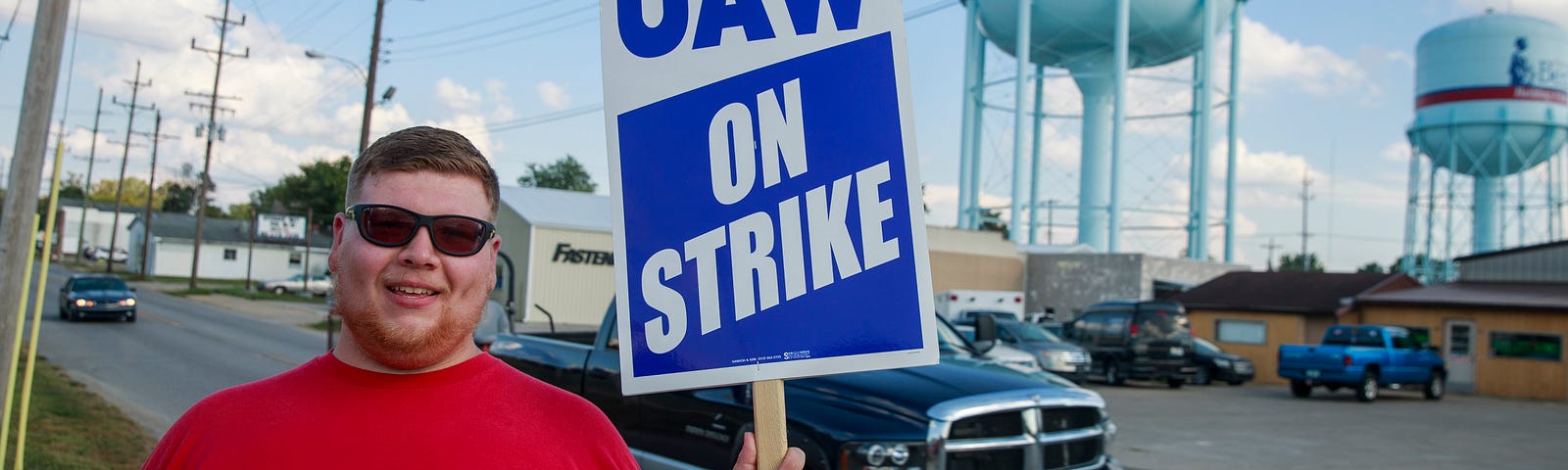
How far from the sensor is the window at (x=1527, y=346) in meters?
24.7

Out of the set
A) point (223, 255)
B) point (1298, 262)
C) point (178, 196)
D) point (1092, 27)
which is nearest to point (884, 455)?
point (1092, 27)

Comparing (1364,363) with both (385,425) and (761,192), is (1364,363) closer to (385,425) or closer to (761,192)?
(761,192)

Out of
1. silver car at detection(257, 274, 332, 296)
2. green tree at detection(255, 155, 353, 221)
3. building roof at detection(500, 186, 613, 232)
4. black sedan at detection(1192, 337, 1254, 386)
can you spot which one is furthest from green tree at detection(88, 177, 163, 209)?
black sedan at detection(1192, 337, 1254, 386)

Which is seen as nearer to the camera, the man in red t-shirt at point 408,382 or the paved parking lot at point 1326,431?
the man in red t-shirt at point 408,382

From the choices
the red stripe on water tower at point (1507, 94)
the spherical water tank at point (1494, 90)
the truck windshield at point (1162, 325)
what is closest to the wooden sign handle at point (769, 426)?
the truck windshield at point (1162, 325)

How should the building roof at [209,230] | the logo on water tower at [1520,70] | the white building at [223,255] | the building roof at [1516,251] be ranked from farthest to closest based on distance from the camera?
the building roof at [209,230] < the white building at [223,255] < the logo on water tower at [1520,70] < the building roof at [1516,251]

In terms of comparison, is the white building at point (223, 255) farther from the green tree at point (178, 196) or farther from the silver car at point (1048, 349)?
the silver car at point (1048, 349)

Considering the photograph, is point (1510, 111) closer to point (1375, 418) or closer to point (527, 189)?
point (1375, 418)

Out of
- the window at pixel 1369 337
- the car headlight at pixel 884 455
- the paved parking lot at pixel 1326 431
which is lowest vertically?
the paved parking lot at pixel 1326 431

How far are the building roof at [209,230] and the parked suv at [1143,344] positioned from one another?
61.5 m

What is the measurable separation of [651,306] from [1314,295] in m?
29.7

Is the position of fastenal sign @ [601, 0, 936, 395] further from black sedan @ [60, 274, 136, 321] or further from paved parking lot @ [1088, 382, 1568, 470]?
black sedan @ [60, 274, 136, 321]

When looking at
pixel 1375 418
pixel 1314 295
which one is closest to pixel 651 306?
pixel 1375 418

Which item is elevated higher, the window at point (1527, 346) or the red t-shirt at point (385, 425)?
the window at point (1527, 346)
